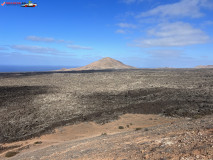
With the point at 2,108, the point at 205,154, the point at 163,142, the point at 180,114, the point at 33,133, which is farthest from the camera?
the point at 2,108

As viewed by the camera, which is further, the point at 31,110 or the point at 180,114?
the point at 31,110

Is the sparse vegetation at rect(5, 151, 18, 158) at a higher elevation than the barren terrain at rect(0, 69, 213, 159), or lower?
lower

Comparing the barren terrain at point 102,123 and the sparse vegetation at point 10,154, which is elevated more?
the barren terrain at point 102,123

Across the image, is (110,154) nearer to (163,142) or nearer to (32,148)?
(163,142)

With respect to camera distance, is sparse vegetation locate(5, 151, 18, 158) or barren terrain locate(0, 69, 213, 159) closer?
barren terrain locate(0, 69, 213, 159)

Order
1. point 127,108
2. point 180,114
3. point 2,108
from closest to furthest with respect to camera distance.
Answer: point 180,114 → point 127,108 → point 2,108

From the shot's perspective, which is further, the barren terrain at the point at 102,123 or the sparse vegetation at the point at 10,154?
the sparse vegetation at the point at 10,154

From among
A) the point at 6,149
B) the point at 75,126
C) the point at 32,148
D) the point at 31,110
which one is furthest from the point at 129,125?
the point at 31,110

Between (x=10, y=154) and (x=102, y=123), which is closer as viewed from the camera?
(x=10, y=154)

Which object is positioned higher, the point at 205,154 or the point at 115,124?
the point at 205,154

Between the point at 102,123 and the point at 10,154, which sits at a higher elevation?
the point at 102,123

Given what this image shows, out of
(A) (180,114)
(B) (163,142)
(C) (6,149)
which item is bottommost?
(C) (6,149)
